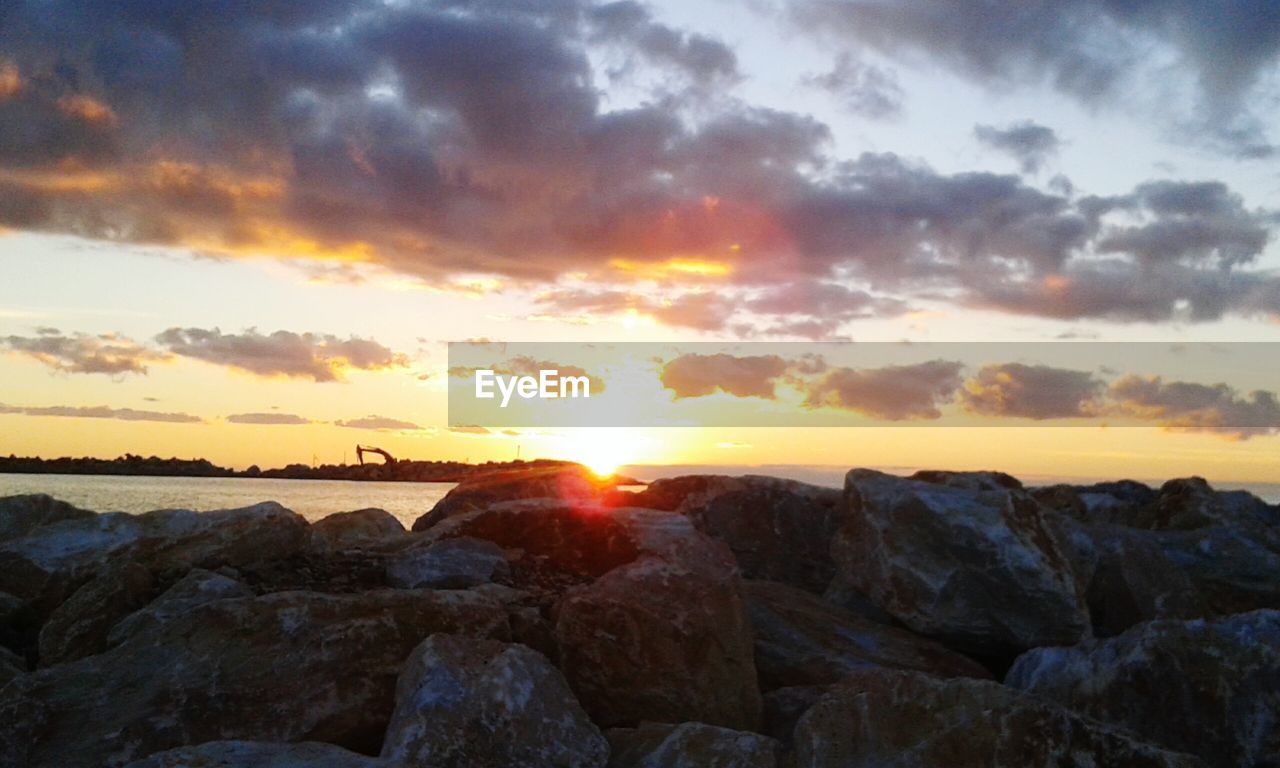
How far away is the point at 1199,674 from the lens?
5.83 m

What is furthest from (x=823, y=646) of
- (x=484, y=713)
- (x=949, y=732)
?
(x=484, y=713)

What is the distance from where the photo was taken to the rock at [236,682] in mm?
5340

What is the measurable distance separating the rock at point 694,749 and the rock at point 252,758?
135 cm

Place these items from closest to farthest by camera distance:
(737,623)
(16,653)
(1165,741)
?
(1165,741)
(737,623)
(16,653)

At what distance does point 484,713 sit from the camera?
16.4ft

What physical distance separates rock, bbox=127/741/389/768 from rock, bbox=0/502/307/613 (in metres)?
3.68

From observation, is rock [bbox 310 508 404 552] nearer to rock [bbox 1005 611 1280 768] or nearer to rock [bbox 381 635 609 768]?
rock [bbox 381 635 609 768]

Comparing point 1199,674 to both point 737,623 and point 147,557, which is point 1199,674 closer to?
point 737,623

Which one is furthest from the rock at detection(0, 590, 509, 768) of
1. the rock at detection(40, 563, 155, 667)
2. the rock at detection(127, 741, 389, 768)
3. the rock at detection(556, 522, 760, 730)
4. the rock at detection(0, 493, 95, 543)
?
the rock at detection(0, 493, 95, 543)

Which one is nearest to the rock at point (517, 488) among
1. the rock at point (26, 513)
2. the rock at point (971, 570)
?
the rock at point (971, 570)

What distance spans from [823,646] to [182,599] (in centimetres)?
394

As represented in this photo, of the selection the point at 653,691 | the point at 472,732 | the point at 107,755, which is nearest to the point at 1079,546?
the point at 653,691

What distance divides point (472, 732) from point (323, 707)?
1.05 meters

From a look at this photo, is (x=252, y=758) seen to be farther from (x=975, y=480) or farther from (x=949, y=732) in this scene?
(x=975, y=480)
